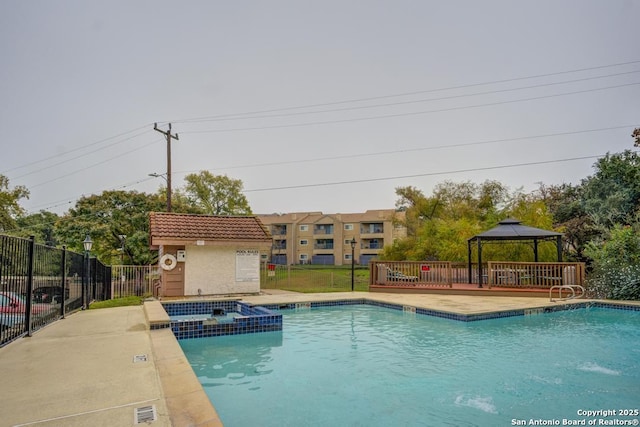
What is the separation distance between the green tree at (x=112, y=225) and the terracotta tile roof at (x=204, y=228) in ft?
32.7

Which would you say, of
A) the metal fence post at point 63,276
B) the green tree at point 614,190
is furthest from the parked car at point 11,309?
the green tree at point 614,190

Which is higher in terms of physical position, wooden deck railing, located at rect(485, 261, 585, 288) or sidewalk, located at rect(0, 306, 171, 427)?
wooden deck railing, located at rect(485, 261, 585, 288)

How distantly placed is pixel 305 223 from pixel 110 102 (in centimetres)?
4201

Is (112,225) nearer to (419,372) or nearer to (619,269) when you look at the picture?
(419,372)

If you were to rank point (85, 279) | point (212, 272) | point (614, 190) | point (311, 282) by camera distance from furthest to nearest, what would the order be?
point (311, 282)
point (614, 190)
point (212, 272)
point (85, 279)

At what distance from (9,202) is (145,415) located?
3276 cm

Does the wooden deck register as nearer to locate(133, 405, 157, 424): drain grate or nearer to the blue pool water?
the blue pool water

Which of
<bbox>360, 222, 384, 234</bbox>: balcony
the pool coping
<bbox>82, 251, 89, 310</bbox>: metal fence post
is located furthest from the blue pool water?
<bbox>360, 222, 384, 234</bbox>: balcony

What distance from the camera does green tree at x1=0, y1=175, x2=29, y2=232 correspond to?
26.6m

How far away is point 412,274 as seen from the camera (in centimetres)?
1552

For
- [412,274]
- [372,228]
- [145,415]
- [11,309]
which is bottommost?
[145,415]

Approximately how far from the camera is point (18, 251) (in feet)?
19.1

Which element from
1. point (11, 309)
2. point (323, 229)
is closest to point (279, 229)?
point (323, 229)

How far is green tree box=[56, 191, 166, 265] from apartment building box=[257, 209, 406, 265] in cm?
3177
